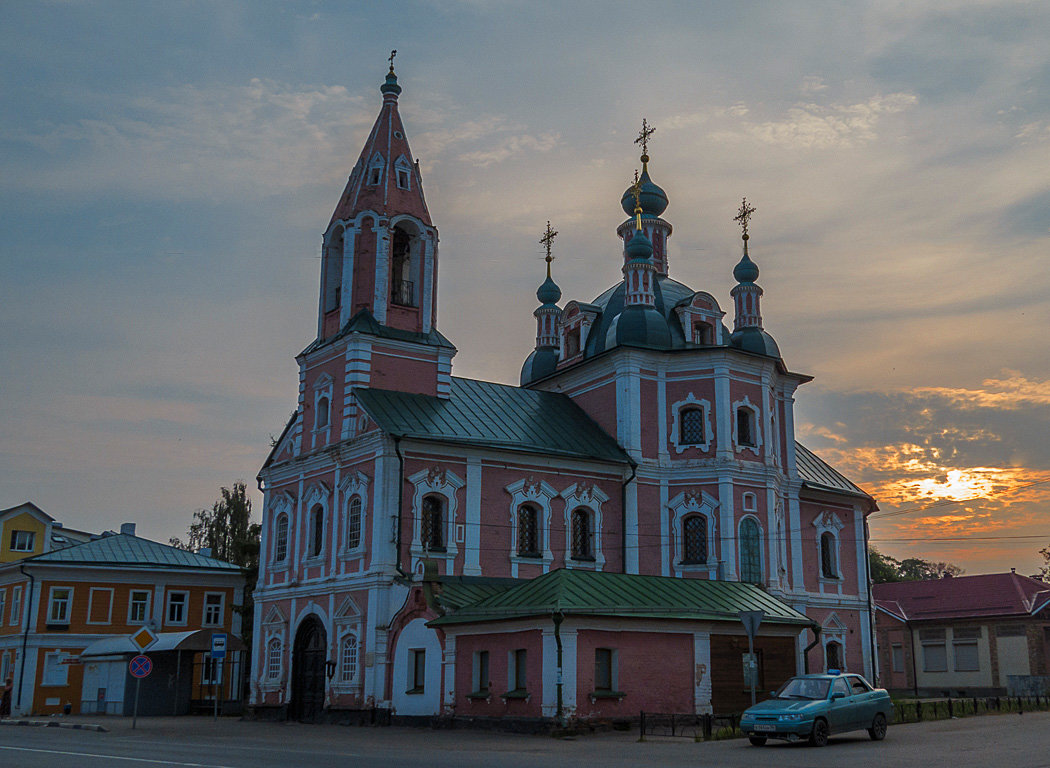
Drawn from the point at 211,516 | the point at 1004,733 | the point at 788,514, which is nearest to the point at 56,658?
the point at 211,516

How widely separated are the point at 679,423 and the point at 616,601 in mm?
12357

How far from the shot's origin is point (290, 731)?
86.8ft

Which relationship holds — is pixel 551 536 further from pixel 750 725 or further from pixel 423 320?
pixel 750 725

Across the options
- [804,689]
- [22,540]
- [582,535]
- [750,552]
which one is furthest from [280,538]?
[22,540]

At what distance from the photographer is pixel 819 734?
63.0 ft

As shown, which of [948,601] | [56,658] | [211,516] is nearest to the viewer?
[56,658]

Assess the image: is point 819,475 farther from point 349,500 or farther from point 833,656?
point 349,500

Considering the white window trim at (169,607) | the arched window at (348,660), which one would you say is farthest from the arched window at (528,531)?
the white window trim at (169,607)

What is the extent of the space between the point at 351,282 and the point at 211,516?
93.3 ft

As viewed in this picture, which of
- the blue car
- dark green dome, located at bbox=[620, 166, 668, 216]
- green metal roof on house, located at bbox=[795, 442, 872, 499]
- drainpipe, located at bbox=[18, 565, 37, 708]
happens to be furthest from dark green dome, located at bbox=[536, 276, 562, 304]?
the blue car

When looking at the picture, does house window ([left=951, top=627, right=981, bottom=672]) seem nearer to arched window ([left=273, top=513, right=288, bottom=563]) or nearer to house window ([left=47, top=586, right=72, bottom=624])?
arched window ([left=273, top=513, right=288, bottom=563])

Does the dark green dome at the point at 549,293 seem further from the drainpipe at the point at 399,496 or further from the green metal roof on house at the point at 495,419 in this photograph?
the drainpipe at the point at 399,496

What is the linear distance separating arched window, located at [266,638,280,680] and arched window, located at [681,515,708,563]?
13.3 m

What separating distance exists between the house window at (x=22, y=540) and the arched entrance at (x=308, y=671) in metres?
24.1
